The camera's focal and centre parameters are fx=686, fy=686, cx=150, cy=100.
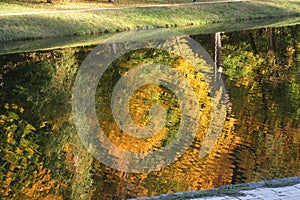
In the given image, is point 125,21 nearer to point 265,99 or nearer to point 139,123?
point 265,99

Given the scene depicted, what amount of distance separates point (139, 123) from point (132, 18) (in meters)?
24.1

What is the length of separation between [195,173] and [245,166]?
151 centimetres

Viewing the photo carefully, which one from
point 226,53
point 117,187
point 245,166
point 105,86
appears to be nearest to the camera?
point 117,187

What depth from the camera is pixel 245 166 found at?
752 inches

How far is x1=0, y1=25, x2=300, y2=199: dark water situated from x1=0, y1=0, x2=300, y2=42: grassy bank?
16.8 feet

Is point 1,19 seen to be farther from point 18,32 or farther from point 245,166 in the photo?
point 245,166

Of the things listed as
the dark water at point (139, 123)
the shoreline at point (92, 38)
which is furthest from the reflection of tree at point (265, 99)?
the shoreline at point (92, 38)

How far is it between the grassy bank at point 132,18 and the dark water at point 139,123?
5.11m

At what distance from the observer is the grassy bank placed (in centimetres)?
4195

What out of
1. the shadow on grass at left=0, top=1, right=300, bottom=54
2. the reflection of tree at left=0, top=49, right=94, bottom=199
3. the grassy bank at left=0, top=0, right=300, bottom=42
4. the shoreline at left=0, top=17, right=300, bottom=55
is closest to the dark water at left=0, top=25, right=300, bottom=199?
the reflection of tree at left=0, top=49, right=94, bottom=199

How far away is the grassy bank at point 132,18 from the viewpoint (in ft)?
138

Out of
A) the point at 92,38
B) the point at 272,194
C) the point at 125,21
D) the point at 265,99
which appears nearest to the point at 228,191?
the point at 272,194

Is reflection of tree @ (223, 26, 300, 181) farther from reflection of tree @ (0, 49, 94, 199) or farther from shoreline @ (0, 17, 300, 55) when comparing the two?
reflection of tree @ (0, 49, 94, 199)

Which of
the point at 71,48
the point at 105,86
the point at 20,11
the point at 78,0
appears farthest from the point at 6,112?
the point at 78,0
